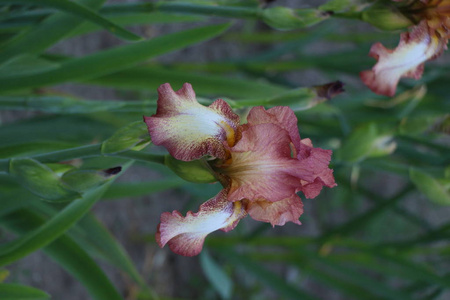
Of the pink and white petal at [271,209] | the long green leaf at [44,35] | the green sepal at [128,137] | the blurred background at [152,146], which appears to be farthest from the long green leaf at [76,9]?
the pink and white petal at [271,209]

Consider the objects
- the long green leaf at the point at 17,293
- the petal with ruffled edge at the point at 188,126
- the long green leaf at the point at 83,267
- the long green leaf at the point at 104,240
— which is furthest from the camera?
the long green leaf at the point at 104,240

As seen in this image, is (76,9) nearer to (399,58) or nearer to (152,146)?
(399,58)

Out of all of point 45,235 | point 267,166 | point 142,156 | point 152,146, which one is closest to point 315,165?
point 267,166

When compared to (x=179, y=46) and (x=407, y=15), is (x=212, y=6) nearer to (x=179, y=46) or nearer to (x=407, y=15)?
(x=179, y=46)

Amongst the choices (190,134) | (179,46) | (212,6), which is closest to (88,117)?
(179,46)

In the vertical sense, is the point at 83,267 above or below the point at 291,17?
below

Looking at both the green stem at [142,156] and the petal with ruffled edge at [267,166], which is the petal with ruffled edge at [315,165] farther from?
the green stem at [142,156]
